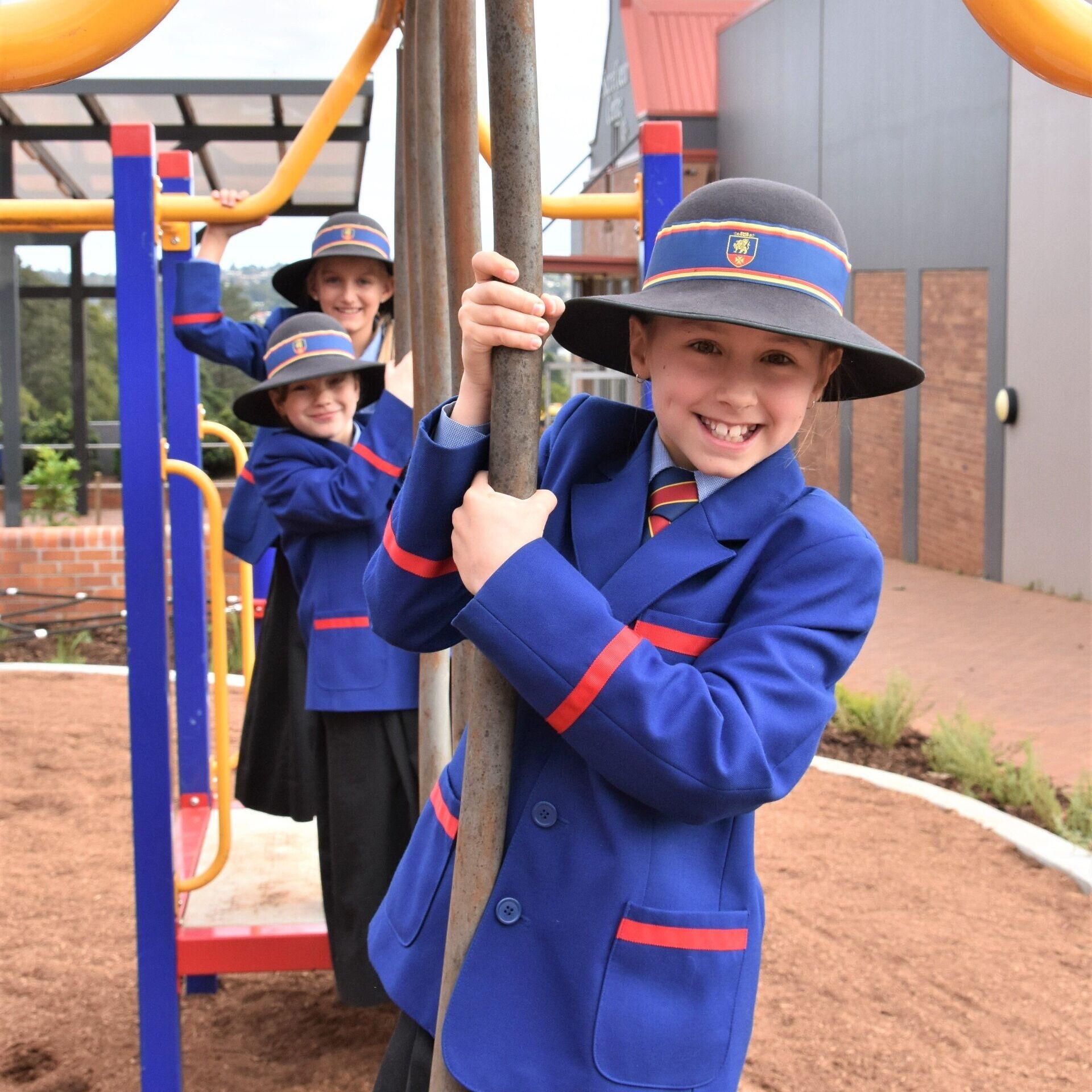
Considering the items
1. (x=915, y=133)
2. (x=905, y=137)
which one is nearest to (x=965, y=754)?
(x=915, y=133)

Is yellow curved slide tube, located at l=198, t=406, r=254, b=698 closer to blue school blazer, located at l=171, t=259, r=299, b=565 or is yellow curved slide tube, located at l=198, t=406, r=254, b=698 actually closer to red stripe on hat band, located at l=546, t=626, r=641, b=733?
blue school blazer, located at l=171, t=259, r=299, b=565

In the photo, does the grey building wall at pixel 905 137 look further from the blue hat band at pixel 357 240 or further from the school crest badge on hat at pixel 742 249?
the school crest badge on hat at pixel 742 249

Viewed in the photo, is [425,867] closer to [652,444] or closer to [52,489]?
[652,444]

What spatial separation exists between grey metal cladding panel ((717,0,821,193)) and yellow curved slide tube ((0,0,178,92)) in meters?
14.8

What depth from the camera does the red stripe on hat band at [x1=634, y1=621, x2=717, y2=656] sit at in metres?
1.33

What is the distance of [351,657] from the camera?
282cm

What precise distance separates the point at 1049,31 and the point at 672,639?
66 cm

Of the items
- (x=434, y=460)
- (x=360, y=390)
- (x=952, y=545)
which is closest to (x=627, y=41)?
(x=952, y=545)

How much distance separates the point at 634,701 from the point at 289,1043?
2.23 meters

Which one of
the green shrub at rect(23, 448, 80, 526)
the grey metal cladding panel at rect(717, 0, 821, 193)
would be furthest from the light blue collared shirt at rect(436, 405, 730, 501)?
the grey metal cladding panel at rect(717, 0, 821, 193)

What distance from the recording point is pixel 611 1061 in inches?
50.5

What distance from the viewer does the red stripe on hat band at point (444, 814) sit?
4.78ft

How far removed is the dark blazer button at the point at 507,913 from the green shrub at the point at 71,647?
6033mm

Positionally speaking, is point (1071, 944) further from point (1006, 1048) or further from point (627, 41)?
point (627, 41)
